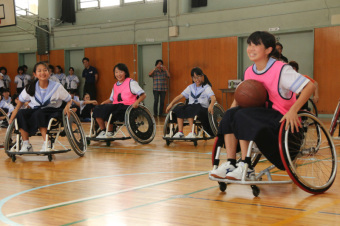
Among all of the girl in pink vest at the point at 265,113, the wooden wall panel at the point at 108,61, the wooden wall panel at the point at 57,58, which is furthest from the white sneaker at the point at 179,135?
the wooden wall panel at the point at 57,58

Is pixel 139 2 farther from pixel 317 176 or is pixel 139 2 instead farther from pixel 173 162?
pixel 317 176

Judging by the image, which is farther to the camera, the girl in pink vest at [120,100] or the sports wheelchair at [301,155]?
the girl in pink vest at [120,100]

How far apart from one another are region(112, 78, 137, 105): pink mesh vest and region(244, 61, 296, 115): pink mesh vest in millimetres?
3355

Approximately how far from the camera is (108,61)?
550 inches

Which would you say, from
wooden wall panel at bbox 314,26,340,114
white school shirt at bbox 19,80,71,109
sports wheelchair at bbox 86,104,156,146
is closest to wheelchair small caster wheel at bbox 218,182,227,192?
white school shirt at bbox 19,80,71,109

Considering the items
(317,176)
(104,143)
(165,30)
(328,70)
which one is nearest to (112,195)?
(317,176)

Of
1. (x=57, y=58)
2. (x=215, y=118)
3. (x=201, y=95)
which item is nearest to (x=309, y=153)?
(x=215, y=118)

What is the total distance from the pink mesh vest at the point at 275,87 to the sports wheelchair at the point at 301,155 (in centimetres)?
12

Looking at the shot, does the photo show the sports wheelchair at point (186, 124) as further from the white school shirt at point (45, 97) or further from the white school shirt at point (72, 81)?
the white school shirt at point (72, 81)

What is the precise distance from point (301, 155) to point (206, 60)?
931 cm

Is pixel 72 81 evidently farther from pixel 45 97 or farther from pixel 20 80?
pixel 45 97

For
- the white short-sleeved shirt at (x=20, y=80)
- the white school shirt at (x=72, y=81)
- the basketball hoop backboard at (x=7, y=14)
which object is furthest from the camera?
the white short-sleeved shirt at (x=20, y=80)

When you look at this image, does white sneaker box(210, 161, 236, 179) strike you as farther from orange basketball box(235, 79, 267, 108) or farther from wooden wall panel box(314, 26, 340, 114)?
wooden wall panel box(314, 26, 340, 114)

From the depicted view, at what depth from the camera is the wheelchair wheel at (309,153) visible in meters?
2.73
